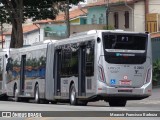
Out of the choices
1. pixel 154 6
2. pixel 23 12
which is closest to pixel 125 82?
pixel 23 12

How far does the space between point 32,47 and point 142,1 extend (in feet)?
106

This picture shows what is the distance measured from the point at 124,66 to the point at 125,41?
42.7 inches

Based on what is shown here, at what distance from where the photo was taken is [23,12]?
48438mm

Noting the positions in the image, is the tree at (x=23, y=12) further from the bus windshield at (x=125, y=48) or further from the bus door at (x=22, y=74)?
the bus windshield at (x=125, y=48)

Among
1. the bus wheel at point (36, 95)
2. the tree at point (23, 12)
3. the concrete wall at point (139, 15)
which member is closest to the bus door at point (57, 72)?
the bus wheel at point (36, 95)

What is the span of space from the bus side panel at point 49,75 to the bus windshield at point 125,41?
5589 mm

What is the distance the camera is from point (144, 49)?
83.7 feet

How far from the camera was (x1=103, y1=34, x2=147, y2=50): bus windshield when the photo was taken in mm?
24916

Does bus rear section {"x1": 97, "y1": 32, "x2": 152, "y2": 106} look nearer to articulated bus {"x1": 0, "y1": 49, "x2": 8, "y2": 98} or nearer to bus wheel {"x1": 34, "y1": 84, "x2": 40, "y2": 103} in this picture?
bus wheel {"x1": 34, "y1": 84, "x2": 40, "y2": 103}

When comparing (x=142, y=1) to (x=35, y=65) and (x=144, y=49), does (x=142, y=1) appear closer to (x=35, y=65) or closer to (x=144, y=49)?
(x=35, y=65)

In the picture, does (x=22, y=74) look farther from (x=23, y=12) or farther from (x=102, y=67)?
(x=23, y=12)

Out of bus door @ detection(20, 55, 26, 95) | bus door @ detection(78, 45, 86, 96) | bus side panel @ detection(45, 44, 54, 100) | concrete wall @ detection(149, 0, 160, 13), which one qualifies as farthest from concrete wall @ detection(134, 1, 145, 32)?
bus door @ detection(78, 45, 86, 96)

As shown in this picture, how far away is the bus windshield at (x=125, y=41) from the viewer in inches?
981

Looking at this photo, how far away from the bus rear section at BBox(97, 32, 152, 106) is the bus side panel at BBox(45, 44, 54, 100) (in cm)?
521
